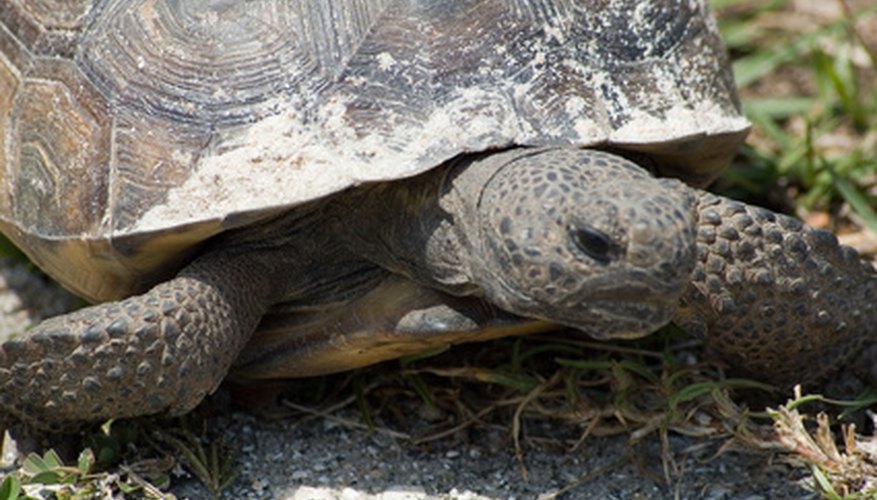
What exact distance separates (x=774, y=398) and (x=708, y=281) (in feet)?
1.94

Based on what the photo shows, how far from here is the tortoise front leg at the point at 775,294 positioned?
3.43 m

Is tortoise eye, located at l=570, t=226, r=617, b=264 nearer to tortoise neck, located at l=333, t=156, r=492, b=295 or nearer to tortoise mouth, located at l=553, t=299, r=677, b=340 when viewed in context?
tortoise mouth, located at l=553, t=299, r=677, b=340

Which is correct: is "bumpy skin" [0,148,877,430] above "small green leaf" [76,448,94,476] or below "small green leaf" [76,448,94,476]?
above

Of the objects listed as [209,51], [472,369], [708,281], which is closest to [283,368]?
[472,369]

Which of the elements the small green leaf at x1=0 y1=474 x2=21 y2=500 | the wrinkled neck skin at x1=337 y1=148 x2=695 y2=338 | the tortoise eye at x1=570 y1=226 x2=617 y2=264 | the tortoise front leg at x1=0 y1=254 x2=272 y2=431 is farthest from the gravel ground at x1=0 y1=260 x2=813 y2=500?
the tortoise eye at x1=570 y1=226 x2=617 y2=264

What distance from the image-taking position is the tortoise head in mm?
2965

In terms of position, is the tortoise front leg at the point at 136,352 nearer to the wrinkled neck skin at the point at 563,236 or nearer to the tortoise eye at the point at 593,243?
the wrinkled neck skin at the point at 563,236

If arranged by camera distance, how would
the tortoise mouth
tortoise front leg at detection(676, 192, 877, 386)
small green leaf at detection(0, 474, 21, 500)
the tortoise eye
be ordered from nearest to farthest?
the tortoise eye, the tortoise mouth, small green leaf at detection(0, 474, 21, 500), tortoise front leg at detection(676, 192, 877, 386)

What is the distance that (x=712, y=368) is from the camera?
3896 millimetres

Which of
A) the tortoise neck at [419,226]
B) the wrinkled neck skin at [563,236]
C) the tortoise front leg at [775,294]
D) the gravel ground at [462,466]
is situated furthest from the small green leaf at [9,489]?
the tortoise front leg at [775,294]

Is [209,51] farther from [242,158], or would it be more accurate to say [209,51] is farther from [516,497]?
[516,497]

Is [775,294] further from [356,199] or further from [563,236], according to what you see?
[356,199]

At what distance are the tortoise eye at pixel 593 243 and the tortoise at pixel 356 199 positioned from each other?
0.01 metres

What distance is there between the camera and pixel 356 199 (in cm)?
352
